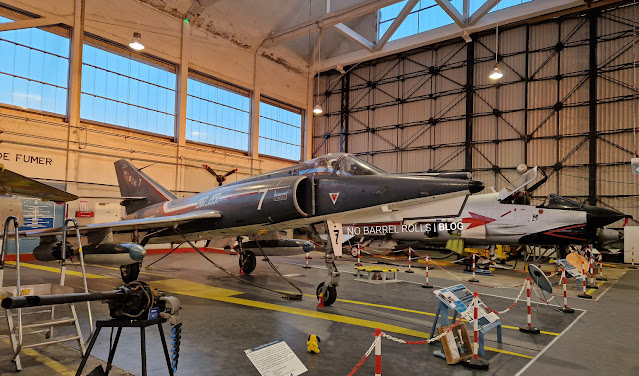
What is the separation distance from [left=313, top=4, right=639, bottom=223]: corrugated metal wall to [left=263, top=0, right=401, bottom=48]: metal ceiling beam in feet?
21.7

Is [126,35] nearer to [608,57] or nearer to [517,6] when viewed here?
[517,6]

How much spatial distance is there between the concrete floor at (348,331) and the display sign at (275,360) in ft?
2.61

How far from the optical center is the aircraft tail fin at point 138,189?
1198 centimetres

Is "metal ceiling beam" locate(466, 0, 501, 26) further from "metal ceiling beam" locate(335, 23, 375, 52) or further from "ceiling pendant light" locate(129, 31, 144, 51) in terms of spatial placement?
"ceiling pendant light" locate(129, 31, 144, 51)

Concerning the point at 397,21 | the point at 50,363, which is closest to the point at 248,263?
the point at 50,363

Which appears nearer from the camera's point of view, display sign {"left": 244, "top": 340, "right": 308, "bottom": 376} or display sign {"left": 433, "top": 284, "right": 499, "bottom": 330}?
display sign {"left": 244, "top": 340, "right": 308, "bottom": 376}

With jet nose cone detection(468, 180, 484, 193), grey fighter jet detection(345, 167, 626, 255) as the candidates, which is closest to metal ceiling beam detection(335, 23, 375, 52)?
grey fighter jet detection(345, 167, 626, 255)

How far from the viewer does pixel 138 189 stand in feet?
40.2

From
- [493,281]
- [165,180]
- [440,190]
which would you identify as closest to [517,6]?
[493,281]

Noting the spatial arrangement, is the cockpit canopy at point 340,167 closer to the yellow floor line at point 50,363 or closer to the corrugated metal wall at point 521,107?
the yellow floor line at point 50,363

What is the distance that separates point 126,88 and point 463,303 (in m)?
18.6

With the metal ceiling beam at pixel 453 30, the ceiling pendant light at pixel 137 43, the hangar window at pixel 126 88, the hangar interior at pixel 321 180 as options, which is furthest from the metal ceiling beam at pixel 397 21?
the ceiling pendant light at pixel 137 43

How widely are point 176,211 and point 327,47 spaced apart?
2025 centimetres

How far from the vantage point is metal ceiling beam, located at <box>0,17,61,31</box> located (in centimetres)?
1412
